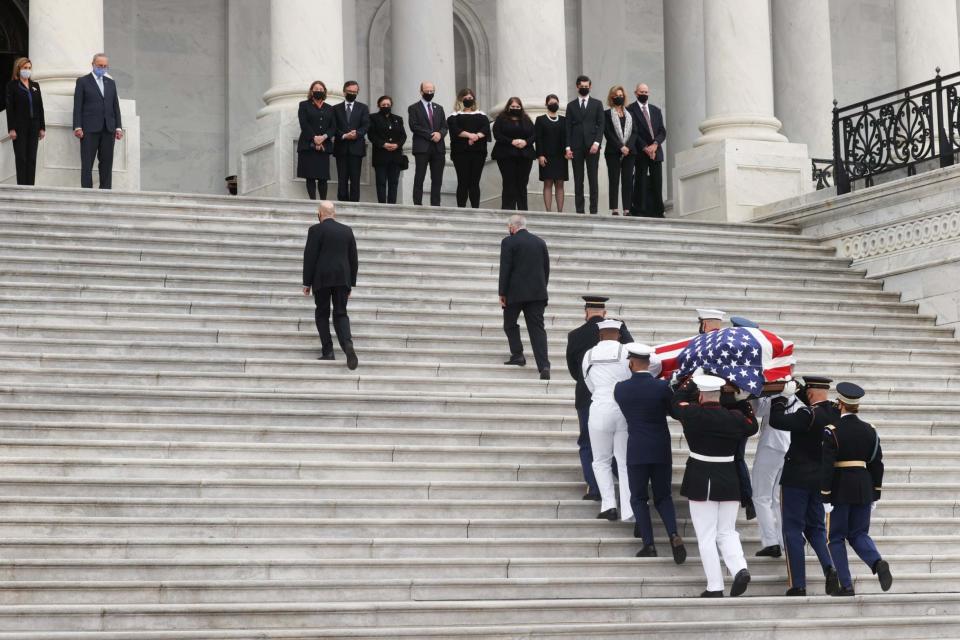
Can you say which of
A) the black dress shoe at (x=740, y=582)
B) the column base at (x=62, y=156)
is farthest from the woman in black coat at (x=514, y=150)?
the black dress shoe at (x=740, y=582)

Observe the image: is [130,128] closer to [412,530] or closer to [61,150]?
[61,150]

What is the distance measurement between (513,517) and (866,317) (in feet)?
23.8

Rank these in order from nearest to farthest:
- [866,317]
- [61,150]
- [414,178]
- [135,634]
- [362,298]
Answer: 1. [135,634]
2. [362,298]
3. [866,317]
4. [61,150]
5. [414,178]

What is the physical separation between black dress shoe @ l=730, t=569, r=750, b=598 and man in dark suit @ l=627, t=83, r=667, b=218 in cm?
1066

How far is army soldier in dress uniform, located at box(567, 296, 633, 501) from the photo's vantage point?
45.2 ft

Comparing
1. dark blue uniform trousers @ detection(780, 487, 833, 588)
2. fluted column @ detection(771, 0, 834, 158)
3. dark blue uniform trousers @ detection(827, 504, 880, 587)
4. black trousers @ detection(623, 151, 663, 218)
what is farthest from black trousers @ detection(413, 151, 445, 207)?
dark blue uniform trousers @ detection(827, 504, 880, 587)

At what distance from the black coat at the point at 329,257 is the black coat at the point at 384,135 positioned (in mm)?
5760

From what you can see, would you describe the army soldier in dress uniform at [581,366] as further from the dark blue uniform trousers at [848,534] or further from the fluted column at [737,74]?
the fluted column at [737,74]

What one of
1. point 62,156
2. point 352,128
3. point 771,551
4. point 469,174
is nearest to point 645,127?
point 469,174

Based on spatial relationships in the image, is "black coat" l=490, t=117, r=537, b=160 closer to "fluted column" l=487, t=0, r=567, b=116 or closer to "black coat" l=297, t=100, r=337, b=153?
"fluted column" l=487, t=0, r=567, b=116

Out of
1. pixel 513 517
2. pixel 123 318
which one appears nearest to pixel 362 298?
pixel 123 318

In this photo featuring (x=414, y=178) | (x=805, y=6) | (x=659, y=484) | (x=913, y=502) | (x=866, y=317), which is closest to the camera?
(x=659, y=484)

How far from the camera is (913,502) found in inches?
574

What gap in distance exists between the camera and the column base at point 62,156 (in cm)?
2073
